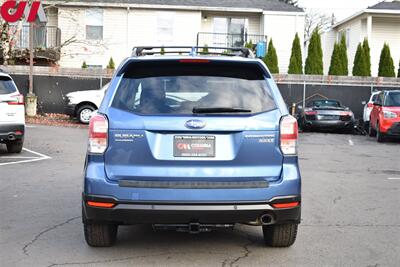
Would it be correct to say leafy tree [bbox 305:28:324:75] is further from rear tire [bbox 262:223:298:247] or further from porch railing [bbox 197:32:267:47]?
rear tire [bbox 262:223:298:247]

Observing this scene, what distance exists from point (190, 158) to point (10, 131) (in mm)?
8091

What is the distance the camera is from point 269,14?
31.8m

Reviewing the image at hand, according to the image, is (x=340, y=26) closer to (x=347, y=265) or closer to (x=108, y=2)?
(x=108, y=2)

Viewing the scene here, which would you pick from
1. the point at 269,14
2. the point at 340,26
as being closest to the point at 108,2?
the point at 269,14

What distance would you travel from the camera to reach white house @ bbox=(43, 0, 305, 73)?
3133cm

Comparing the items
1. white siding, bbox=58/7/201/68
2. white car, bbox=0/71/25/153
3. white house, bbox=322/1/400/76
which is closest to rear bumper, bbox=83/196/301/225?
white car, bbox=0/71/25/153

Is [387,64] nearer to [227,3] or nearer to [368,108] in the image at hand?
[368,108]

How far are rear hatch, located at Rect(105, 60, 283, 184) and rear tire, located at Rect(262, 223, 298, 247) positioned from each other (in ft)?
2.75

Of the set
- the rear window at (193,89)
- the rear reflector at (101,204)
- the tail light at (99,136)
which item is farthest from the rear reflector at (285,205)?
the tail light at (99,136)

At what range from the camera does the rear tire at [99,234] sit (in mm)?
5539

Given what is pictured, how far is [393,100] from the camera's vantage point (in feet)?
60.5

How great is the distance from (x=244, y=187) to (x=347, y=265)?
4.24 feet

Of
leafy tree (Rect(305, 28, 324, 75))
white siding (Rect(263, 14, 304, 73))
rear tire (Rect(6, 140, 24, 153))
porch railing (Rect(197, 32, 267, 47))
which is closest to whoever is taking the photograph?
rear tire (Rect(6, 140, 24, 153))

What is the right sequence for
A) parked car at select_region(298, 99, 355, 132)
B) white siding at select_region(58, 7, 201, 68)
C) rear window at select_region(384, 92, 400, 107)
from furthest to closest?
white siding at select_region(58, 7, 201, 68), parked car at select_region(298, 99, 355, 132), rear window at select_region(384, 92, 400, 107)
